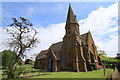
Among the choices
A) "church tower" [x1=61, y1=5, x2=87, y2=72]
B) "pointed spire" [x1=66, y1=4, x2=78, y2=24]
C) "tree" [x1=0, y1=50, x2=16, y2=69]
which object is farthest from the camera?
"pointed spire" [x1=66, y1=4, x2=78, y2=24]

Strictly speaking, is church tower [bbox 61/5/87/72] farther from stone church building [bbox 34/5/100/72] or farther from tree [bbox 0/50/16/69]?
tree [bbox 0/50/16/69]

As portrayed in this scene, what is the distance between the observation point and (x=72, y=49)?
30.8 m

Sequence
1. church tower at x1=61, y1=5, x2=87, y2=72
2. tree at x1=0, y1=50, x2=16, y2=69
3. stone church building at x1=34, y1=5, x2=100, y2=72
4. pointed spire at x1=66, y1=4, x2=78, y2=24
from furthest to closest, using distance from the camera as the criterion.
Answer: pointed spire at x1=66, y1=4, x2=78, y2=24, stone church building at x1=34, y1=5, x2=100, y2=72, church tower at x1=61, y1=5, x2=87, y2=72, tree at x1=0, y1=50, x2=16, y2=69

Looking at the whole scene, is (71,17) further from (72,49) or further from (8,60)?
(8,60)

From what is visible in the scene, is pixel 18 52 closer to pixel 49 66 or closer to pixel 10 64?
pixel 10 64

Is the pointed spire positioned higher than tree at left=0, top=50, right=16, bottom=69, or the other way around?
the pointed spire

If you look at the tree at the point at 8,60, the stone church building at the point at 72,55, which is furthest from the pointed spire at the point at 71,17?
the tree at the point at 8,60

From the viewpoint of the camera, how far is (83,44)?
31.4 meters

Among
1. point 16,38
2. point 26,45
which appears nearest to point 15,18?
point 16,38

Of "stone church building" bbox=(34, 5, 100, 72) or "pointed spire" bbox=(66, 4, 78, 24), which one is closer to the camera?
"stone church building" bbox=(34, 5, 100, 72)

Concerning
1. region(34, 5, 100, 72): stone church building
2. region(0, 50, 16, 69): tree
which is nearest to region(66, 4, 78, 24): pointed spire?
region(34, 5, 100, 72): stone church building

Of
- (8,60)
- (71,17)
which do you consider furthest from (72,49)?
(8,60)

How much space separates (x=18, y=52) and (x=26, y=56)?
6.70 feet

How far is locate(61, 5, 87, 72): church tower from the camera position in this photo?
2826 cm
